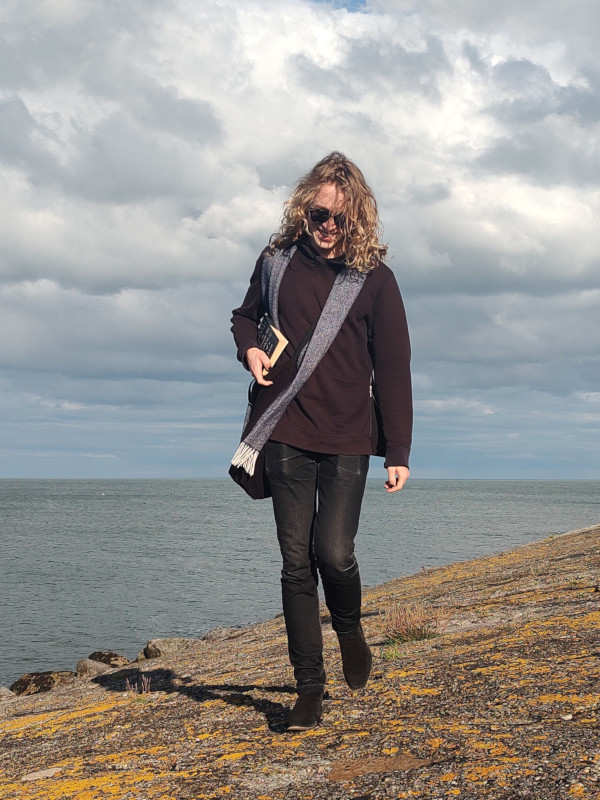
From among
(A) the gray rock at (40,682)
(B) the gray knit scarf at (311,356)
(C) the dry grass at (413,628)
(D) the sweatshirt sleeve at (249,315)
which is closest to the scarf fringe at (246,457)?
(B) the gray knit scarf at (311,356)

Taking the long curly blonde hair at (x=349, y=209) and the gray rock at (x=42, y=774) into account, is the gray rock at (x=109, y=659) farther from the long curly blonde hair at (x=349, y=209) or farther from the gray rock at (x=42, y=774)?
the long curly blonde hair at (x=349, y=209)

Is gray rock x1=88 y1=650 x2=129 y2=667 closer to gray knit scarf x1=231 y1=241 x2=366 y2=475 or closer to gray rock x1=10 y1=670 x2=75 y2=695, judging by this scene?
gray rock x1=10 y1=670 x2=75 y2=695

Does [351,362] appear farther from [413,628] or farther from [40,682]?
[40,682]

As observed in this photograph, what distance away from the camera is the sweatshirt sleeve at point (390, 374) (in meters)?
4.30

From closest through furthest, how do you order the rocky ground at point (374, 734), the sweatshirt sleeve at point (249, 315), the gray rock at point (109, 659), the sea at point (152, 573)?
the rocky ground at point (374, 734)
the sweatshirt sleeve at point (249, 315)
the gray rock at point (109, 659)
the sea at point (152, 573)

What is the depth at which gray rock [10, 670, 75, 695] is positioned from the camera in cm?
1359

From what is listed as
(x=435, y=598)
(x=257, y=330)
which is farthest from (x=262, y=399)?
(x=435, y=598)

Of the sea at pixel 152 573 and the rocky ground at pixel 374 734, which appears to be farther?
the sea at pixel 152 573

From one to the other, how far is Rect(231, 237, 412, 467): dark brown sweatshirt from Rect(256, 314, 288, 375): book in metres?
0.06

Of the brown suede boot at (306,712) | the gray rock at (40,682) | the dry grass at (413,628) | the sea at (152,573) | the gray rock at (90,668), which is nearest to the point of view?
the brown suede boot at (306,712)

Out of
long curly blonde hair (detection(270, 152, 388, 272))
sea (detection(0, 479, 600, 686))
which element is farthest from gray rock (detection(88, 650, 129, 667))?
long curly blonde hair (detection(270, 152, 388, 272))

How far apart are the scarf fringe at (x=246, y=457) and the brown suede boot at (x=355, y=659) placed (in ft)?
3.86

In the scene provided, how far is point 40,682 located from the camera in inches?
542

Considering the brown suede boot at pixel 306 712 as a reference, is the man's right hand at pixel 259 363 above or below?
above
